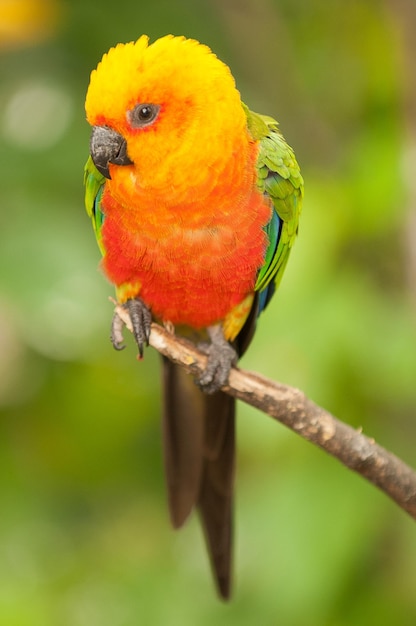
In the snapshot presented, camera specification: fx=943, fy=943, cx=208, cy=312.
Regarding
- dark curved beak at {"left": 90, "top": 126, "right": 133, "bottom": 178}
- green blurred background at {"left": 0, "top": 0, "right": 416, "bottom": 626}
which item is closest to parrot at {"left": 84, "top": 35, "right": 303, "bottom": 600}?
dark curved beak at {"left": 90, "top": 126, "right": 133, "bottom": 178}

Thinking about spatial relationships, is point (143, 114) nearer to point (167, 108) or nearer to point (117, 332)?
point (167, 108)

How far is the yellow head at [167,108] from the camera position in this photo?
1.22 m

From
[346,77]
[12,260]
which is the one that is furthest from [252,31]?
[12,260]

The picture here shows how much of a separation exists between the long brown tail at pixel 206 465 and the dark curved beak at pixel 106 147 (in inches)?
26.3

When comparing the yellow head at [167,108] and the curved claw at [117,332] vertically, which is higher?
the yellow head at [167,108]

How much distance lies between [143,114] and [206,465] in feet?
2.66

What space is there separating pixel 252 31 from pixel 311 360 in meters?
1.11

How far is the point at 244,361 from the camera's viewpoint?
6.10 ft

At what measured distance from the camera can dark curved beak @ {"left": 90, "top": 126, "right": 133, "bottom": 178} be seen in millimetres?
1266

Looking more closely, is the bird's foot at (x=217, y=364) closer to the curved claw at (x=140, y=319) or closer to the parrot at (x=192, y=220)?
the parrot at (x=192, y=220)

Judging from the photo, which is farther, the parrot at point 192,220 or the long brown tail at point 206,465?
the long brown tail at point 206,465

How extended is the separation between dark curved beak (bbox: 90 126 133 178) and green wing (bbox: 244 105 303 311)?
0.24 metres

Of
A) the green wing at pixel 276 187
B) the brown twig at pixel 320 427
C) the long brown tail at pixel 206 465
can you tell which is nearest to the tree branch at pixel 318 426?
the brown twig at pixel 320 427

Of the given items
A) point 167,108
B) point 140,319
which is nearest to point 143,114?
point 167,108
